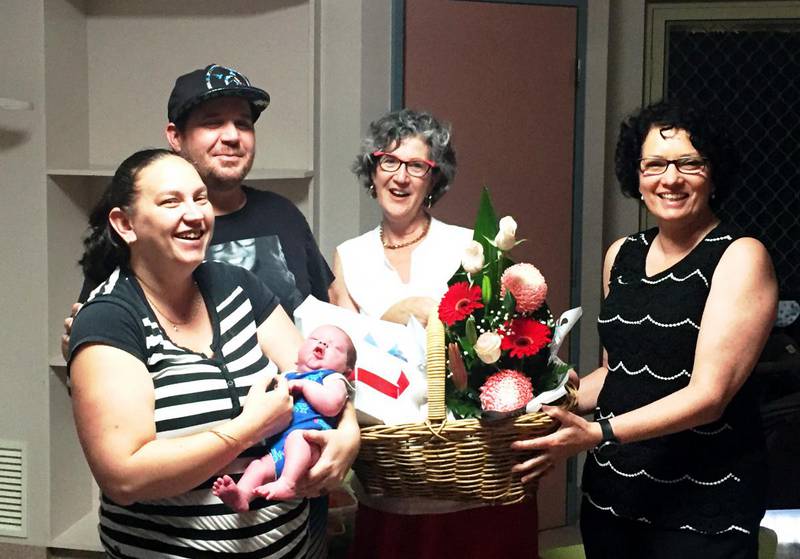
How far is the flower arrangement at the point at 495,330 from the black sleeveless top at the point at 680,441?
22 cm

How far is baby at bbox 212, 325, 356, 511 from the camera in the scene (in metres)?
1.58

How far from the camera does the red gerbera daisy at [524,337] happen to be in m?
1.76

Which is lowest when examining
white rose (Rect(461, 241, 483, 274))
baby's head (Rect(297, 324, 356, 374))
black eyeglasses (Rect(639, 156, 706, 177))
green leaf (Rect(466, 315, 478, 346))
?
baby's head (Rect(297, 324, 356, 374))

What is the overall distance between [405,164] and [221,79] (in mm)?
490

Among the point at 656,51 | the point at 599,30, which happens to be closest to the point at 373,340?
the point at 599,30

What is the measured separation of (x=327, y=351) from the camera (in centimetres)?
179

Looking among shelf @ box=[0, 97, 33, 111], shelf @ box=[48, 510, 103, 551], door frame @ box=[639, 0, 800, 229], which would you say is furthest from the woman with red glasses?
door frame @ box=[639, 0, 800, 229]

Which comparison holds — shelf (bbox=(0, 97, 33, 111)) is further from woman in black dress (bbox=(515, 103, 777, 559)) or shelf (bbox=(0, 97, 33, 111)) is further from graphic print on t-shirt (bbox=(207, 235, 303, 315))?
woman in black dress (bbox=(515, 103, 777, 559))

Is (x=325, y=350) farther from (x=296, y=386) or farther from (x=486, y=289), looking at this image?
(x=486, y=289)

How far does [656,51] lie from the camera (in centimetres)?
416

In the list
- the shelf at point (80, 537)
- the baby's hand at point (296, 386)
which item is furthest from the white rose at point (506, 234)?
the shelf at point (80, 537)

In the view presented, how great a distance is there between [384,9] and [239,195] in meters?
1.57

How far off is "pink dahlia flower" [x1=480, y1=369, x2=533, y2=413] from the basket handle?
0.27 ft

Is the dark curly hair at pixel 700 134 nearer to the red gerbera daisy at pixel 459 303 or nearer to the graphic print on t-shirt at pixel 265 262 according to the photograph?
the red gerbera daisy at pixel 459 303
